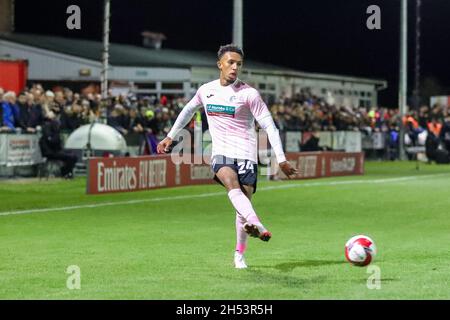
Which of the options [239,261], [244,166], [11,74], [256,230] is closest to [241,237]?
[239,261]

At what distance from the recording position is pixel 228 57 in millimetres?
11281

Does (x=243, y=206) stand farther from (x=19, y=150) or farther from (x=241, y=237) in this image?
(x=19, y=150)

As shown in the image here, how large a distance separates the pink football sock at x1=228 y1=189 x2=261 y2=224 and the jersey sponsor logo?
0.89m

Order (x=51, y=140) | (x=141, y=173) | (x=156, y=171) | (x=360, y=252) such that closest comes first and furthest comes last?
1. (x=360, y=252)
2. (x=141, y=173)
3. (x=156, y=171)
4. (x=51, y=140)

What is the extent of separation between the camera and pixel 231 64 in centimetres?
1130

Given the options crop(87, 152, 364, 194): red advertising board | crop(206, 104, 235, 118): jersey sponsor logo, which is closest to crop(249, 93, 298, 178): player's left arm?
crop(206, 104, 235, 118): jersey sponsor logo

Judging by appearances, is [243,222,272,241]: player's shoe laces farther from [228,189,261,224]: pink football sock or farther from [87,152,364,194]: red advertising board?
[87,152,364,194]: red advertising board

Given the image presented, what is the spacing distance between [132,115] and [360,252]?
867 inches

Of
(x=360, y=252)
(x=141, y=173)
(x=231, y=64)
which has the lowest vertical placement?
(x=360, y=252)

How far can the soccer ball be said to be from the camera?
428 inches

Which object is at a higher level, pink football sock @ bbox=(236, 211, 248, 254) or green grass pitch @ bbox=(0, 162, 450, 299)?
pink football sock @ bbox=(236, 211, 248, 254)
